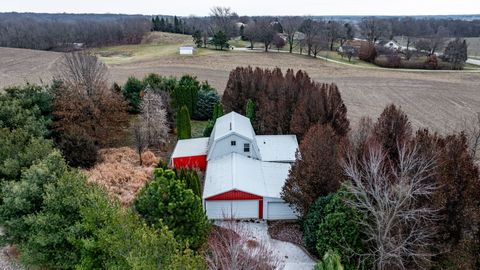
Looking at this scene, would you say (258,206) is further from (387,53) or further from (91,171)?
(387,53)

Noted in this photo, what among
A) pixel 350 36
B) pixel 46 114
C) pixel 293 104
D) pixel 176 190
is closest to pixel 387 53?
pixel 350 36

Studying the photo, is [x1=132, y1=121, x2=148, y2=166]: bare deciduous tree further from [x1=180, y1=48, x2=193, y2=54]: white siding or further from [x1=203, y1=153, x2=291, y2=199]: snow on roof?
[x1=180, y1=48, x2=193, y2=54]: white siding

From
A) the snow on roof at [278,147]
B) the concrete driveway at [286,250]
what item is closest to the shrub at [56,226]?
the concrete driveway at [286,250]

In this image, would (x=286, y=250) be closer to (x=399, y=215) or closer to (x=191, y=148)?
(x=399, y=215)

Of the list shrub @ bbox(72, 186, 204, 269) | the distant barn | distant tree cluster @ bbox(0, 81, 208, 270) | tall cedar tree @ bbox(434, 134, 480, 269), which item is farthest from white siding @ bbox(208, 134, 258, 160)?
the distant barn

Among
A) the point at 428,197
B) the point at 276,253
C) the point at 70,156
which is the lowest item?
the point at 276,253
